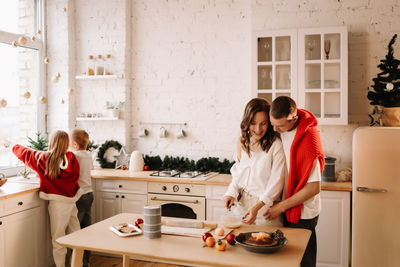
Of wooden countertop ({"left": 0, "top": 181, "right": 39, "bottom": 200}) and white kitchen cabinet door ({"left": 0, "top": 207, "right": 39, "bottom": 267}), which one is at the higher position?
wooden countertop ({"left": 0, "top": 181, "right": 39, "bottom": 200})

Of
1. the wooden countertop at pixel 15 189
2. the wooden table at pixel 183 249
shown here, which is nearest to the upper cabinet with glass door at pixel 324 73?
the wooden table at pixel 183 249

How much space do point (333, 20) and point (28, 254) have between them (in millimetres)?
3891

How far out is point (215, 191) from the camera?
13.4 feet

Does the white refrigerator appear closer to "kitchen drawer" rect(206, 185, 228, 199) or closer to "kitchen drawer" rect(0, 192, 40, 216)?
"kitchen drawer" rect(206, 185, 228, 199)

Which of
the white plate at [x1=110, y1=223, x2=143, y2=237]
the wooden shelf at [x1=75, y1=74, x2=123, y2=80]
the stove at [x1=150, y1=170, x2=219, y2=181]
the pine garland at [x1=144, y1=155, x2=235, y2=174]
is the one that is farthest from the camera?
the wooden shelf at [x1=75, y1=74, x2=123, y2=80]

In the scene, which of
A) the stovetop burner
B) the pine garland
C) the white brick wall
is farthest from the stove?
the white brick wall

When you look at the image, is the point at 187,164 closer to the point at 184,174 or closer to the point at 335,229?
the point at 184,174

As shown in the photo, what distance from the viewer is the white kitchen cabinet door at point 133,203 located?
439 centimetres

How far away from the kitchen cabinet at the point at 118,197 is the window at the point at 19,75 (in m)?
1.07

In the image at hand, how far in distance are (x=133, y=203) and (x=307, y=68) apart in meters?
2.39

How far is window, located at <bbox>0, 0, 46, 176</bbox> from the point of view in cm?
458

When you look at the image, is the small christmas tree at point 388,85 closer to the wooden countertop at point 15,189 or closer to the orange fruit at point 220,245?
the orange fruit at point 220,245

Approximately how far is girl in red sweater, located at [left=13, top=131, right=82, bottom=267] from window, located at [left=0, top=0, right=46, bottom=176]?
Result: 2.50 feet

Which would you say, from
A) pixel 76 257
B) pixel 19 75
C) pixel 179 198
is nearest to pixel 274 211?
pixel 76 257
